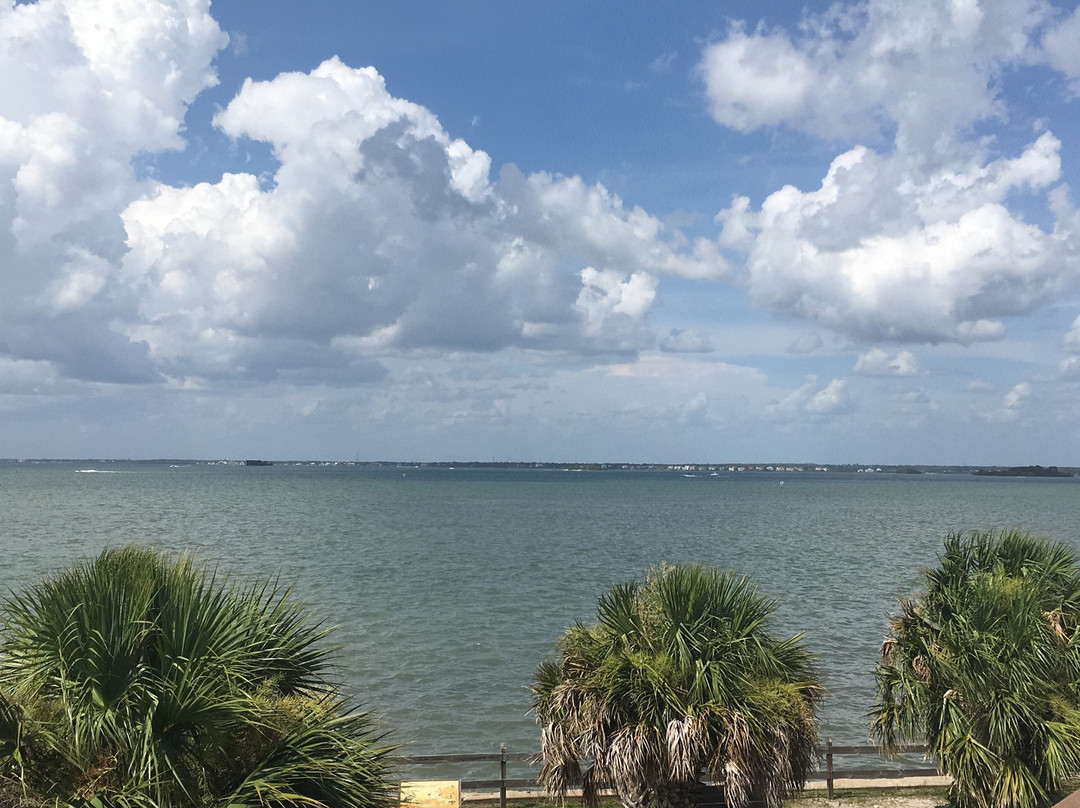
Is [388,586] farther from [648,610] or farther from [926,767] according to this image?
[648,610]

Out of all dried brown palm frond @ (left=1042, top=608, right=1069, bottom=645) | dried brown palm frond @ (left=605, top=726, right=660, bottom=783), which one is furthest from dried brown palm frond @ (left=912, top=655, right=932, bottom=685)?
dried brown palm frond @ (left=605, top=726, right=660, bottom=783)

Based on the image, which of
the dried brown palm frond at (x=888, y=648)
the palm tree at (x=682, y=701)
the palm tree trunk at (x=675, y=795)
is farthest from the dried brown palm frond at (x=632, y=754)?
the dried brown palm frond at (x=888, y=648)

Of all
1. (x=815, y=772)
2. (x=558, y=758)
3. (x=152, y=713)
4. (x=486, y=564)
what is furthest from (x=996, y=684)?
(x=486, y=564)

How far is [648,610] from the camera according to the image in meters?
13.0

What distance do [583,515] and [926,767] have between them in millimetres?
89765

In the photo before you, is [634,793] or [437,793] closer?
[634,793]

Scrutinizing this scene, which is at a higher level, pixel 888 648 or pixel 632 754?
pixel 888 648

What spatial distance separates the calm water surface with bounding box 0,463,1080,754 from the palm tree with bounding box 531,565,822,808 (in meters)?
11.3

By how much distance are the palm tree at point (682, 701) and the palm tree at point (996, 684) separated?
302cm

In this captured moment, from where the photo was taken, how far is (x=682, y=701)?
464 inches

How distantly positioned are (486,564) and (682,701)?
47156 mm

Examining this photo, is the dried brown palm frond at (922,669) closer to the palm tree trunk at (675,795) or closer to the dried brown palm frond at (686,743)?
the palm tree trunk at (675,795)

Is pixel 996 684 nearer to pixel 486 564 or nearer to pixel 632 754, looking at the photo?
pixel 632 754

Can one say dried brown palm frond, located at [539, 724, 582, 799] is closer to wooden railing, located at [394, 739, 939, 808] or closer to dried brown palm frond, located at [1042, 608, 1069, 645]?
wooden railing, located at [394, 739, 939, 808]
